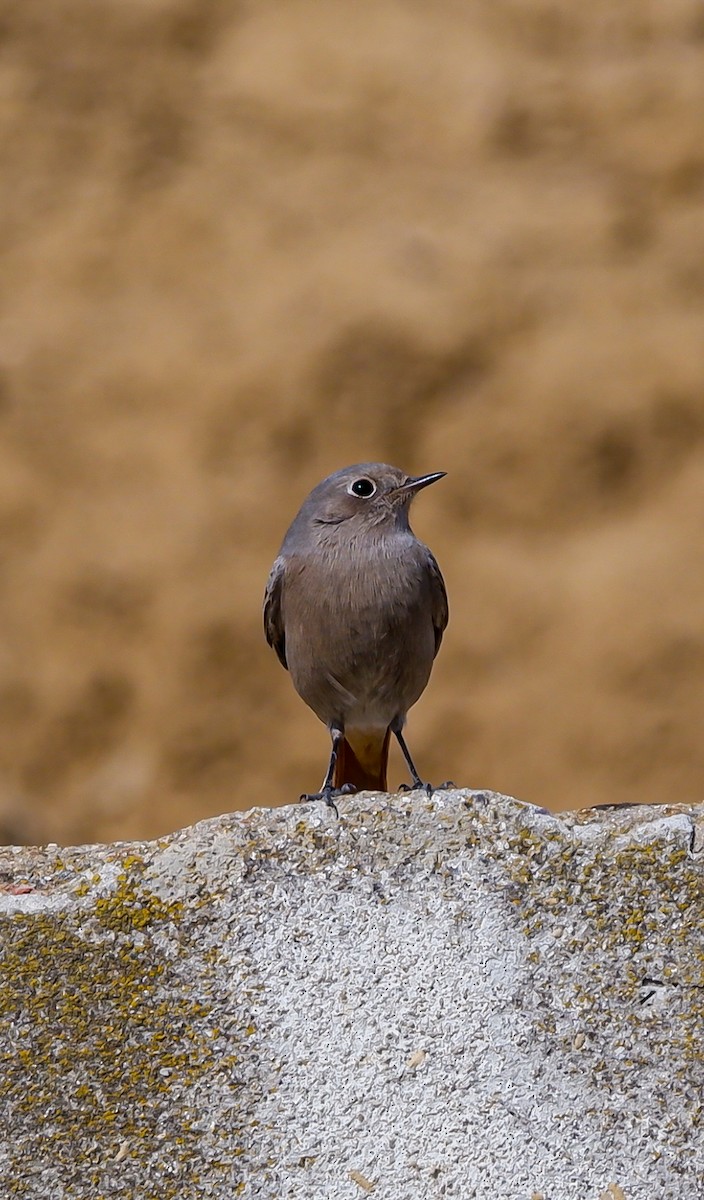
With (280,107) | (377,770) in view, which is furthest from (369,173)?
(377,770)

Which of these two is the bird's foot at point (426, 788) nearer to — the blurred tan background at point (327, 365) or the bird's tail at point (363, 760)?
the bird's tail at point (363, 760)

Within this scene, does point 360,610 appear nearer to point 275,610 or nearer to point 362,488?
point 362,488

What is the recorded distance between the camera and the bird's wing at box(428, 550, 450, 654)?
4121mm

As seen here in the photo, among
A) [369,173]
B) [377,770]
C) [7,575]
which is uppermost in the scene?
[369,173]

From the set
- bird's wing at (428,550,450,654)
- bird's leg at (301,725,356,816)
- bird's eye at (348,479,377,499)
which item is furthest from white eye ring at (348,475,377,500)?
bird's leg at (301,725,356,816)

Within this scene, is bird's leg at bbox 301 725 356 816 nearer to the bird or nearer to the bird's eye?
the bird

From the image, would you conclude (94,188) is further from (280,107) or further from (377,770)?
(377,770)

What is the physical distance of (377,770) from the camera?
13.7 ft

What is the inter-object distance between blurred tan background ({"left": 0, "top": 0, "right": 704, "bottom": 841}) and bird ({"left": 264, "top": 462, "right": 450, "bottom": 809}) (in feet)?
8.67

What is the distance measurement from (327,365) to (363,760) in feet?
11.2

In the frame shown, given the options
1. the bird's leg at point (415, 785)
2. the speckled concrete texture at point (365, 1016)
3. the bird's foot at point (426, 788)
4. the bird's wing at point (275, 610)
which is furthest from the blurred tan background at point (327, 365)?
the speckled concrete texture at point (365, 1016)

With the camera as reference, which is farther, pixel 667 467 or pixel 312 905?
pixel 667 467

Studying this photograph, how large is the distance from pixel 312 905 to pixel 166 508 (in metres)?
4.89

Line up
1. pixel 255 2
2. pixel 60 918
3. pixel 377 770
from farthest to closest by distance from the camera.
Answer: pixel 255 2 < pixel 377 770 < pixel 60 918
